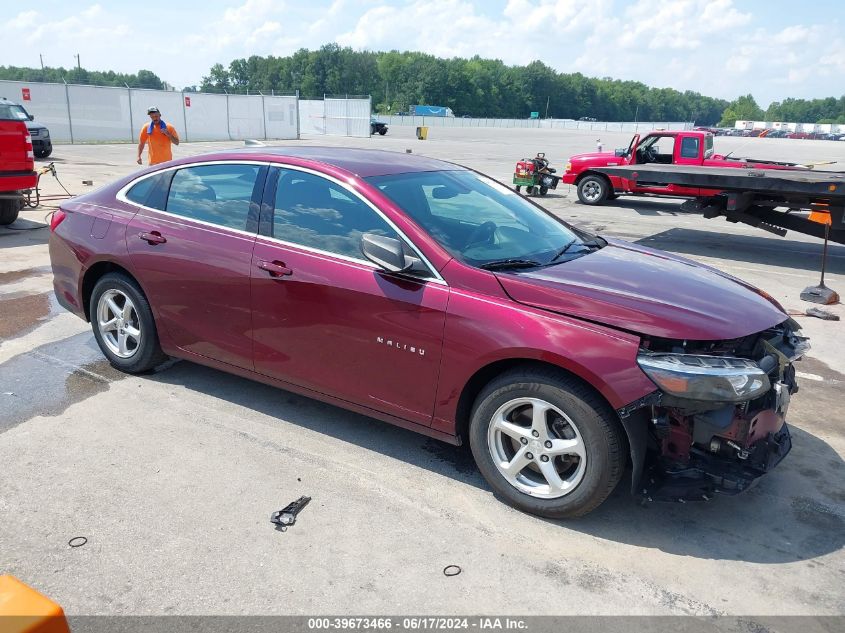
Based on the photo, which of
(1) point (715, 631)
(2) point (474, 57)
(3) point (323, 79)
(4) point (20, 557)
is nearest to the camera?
(1) point (715, 631)

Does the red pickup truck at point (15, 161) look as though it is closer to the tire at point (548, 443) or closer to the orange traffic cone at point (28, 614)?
the tire at point (548, 443)

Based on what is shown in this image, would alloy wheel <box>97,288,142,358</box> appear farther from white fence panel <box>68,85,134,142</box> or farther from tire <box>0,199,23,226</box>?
white fence panel <box>68,85,134,142</box>

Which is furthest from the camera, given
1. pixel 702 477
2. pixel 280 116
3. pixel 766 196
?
pixel 280 116

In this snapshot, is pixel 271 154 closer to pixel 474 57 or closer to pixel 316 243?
pixel 316 243

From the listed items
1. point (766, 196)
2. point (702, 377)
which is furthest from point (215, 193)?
point (766, 196)

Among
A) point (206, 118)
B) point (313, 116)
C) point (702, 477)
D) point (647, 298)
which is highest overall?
point (313, 116)

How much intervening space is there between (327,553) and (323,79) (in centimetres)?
12420

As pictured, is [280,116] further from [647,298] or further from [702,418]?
[702,418]

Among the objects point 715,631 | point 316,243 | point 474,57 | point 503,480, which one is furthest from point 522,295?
point 474,57

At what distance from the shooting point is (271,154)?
4258 millimetres

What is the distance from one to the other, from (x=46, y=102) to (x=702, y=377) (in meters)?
34.2

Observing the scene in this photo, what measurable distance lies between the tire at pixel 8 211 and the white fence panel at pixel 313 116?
4087cm

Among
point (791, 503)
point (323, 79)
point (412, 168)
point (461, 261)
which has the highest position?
point (323, 79)

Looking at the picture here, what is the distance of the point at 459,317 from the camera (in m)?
3.31
